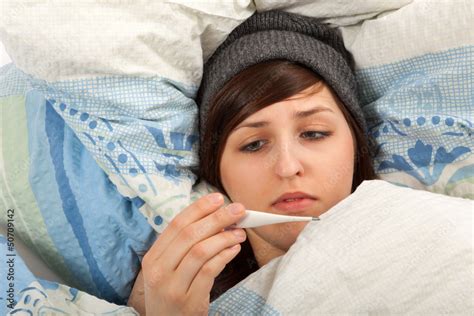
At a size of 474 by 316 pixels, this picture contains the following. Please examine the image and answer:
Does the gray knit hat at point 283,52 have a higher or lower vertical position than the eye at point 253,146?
higher

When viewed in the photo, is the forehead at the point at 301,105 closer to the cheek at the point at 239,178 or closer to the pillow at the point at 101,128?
the cheek at the point at 239,178

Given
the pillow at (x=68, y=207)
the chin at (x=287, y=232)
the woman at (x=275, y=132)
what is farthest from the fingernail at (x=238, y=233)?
the pillow at (x=68, y=207)

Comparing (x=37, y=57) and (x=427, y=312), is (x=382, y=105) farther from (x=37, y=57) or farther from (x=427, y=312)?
(x=37, y=57)

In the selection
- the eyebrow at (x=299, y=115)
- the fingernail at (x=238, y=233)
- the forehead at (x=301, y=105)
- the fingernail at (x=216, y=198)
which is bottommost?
the fingernail at (x=238, y=233)

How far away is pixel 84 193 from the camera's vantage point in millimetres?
1010

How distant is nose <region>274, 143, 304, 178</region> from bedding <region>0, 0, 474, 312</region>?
0.71ft

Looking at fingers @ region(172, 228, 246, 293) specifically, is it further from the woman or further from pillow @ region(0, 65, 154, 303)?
pillow @ region(0, 65, 154, 303)

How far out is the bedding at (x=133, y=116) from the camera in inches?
37.9

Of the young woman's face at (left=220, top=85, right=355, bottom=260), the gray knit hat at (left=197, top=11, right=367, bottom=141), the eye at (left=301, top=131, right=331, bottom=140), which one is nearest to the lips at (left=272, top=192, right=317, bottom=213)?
the young woman's face at (left=220, top=85, right=355, bottom=260)

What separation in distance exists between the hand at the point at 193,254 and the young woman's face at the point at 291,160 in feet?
0.59

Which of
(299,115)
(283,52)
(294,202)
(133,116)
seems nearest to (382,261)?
(294,202)

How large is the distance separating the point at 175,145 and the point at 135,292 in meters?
0.31

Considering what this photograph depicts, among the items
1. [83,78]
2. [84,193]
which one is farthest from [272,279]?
[83,78]

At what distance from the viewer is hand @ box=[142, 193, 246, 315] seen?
73cm
